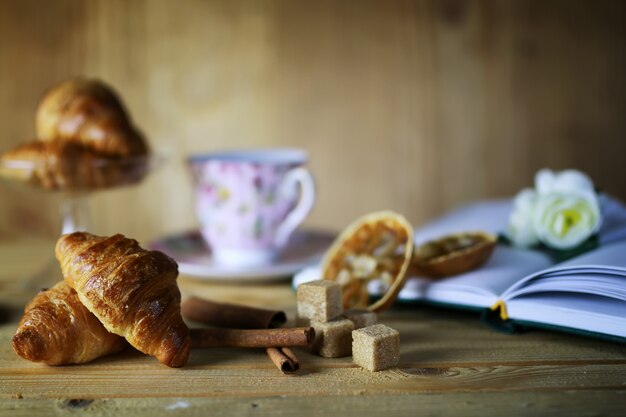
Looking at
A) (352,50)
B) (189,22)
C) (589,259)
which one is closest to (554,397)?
(589,259)

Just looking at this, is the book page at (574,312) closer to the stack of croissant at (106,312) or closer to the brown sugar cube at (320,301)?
the brown sugar cube at (320,301)

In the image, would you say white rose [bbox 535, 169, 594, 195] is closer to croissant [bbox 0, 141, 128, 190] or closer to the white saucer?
the white saucer

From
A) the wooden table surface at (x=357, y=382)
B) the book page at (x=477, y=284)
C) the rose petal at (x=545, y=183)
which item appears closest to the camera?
the wooden table surface at (x=357, y=382)

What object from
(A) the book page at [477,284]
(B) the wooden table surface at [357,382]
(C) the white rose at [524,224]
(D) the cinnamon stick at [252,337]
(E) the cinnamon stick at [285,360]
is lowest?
A: (B) the wooden table surface at [357,382]

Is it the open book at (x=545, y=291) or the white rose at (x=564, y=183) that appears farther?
the white rose at (x=564, y=183)

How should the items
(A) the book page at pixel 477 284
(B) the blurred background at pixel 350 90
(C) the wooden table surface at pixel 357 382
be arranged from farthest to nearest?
(B) the blurred background at pixel 350 90 → (A) the book page at pixel 477 284 → (C) the wooden table surface at pixel 357 382

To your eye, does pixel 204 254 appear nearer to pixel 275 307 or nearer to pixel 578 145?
pixel 275 307

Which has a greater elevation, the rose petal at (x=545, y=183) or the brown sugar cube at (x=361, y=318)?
the rose petal at (x=545, y=183)

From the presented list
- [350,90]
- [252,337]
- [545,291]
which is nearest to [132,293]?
[252,337]

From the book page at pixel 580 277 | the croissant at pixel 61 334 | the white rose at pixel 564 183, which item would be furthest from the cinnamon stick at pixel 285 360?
the white rose at pixel 564 183
